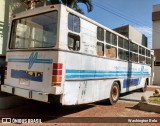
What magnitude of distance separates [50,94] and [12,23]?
318 cm

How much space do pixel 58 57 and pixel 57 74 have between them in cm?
46

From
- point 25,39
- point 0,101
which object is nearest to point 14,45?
point 25,39

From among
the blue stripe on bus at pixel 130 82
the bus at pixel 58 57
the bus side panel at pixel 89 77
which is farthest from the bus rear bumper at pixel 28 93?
the blue stripe on bus at pixel 130 82

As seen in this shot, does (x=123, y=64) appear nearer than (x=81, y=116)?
No

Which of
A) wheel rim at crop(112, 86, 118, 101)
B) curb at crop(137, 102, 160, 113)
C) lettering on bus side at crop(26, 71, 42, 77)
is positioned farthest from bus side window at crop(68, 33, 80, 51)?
curb at crop(137, 102, 160, 113)

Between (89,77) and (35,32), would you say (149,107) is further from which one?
(35,32)

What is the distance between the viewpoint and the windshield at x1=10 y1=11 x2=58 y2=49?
731 centimetres

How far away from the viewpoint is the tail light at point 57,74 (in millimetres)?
6879

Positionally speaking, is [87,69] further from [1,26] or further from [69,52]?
[1,26]

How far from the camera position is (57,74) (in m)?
6.88

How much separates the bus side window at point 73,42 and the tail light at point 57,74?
73cm

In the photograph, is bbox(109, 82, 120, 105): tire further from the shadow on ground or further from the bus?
the shadow on ground

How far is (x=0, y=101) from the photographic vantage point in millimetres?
8562

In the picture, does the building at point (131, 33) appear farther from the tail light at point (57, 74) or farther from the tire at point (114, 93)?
the tail light at point (57, 74)
